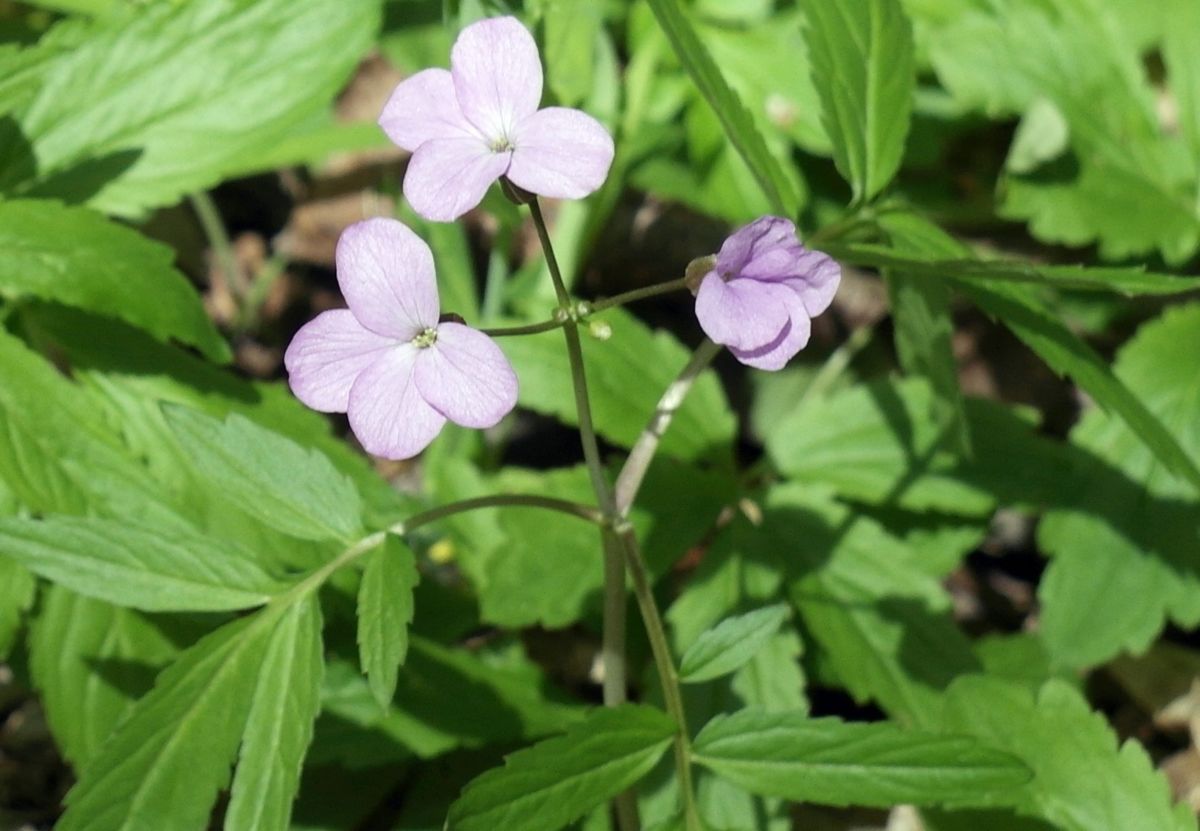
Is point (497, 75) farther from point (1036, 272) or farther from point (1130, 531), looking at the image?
point (1130, 531)

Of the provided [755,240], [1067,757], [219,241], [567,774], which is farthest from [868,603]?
[219,241]

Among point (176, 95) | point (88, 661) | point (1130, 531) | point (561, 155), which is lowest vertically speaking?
point (1130, 531)

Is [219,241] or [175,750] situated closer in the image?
[175,750]

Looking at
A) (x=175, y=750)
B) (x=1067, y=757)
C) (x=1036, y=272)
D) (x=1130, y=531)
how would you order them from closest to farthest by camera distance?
(x=1036, y=272) < (x=175, y=750) < (x=1067, y=757) < (x=1130, y=531)

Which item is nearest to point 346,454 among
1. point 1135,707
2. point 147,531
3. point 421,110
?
point 147,531

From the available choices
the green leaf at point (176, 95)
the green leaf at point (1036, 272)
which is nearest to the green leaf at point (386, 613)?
the green leaf at point (1036, 272)

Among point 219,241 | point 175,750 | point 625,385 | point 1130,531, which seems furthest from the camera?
point 219,241
